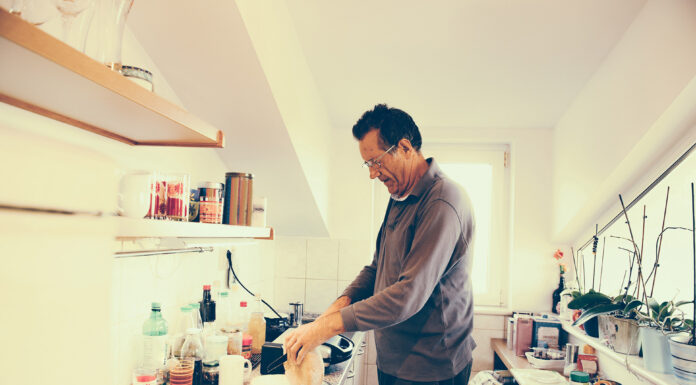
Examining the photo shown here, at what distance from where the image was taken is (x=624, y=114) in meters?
1.94

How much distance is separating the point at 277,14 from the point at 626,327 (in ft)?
6.01

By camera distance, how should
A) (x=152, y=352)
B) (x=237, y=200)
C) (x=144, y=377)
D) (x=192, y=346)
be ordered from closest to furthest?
(x=144, y=377)
(x=152, y=352)
(x=192, y=346)
(x=237, y=200)

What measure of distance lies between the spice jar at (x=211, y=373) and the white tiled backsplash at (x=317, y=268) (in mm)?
1537

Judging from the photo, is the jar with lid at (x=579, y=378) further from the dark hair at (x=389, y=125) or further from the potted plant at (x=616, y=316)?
the dark hair at (x=389, y=125)

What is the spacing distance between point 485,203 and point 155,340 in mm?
2253

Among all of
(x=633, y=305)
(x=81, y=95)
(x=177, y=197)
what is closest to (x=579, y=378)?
(x=633, y=305)

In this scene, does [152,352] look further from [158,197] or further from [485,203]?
[485,203]

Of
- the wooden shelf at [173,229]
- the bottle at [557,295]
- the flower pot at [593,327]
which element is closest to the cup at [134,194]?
the wooden shelf at [173,229]

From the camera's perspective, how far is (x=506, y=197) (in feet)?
10.2

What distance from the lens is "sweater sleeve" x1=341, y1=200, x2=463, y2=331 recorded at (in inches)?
50.7

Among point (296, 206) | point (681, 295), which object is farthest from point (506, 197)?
point (296, 206)

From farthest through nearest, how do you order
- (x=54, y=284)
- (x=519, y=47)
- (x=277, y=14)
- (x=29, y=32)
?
(x=519, y=47) → (x=277, y=14) → (x=29, y=32) → (x=54, y=284)

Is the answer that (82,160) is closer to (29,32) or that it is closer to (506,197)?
(29,32)

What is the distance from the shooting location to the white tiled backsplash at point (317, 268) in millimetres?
3025
